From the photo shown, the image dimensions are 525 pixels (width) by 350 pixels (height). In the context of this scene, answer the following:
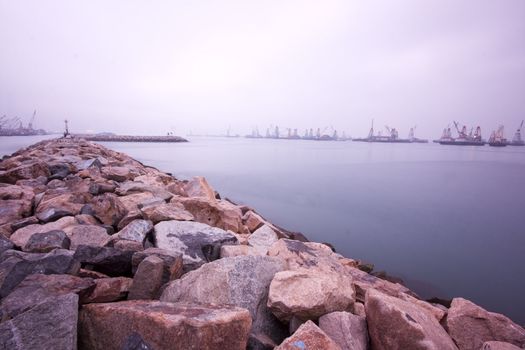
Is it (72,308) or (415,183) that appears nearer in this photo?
(72,308)

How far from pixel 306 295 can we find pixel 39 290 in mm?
1979

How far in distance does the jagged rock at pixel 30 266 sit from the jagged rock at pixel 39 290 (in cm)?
18

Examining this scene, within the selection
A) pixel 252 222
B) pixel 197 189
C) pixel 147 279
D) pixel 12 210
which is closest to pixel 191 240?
pixel 147 279

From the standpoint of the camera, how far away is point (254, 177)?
2286 centimetres

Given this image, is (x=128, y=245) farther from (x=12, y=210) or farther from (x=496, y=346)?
(x=496, y=346)

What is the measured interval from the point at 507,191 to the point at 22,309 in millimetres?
22919

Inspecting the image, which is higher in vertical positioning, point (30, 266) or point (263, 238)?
point (30, 266)

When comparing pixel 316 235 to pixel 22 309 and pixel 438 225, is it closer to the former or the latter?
pixel 438 225

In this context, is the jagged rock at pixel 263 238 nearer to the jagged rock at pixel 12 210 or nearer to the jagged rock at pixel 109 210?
the jagged rock at pixel 109 210

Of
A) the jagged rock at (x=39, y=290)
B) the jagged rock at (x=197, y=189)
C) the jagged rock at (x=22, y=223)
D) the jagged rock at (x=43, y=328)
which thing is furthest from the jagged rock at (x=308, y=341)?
the jagged rock at (x=197, y=189)

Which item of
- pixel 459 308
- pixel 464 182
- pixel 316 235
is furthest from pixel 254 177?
pixel 459 308

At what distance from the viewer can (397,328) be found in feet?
7.03

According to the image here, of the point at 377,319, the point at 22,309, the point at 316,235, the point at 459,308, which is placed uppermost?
the point at 22,309

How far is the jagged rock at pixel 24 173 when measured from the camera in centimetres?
695
